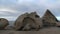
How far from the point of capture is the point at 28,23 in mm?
3445

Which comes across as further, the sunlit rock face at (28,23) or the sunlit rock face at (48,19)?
the sunlit rock face at (48,19)

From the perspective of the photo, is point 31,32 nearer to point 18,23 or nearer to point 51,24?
point 18,23

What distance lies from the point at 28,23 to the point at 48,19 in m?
0.65

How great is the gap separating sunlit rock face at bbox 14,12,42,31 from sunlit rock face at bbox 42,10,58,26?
0.99 ft

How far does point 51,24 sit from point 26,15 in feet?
2.26

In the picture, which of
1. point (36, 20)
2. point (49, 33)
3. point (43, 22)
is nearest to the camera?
point (49, 33)

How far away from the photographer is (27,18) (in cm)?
353

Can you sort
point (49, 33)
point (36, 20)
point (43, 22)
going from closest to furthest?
point (49, 33), point (36, 20), point (43, 22)

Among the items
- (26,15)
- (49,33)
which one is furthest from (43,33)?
(26,15)

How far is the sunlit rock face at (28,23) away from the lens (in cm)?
339

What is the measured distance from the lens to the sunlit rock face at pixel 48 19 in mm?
3851

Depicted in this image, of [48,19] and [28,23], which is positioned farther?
[48,19]

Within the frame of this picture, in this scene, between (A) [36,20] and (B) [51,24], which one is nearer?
(A) [36,20]

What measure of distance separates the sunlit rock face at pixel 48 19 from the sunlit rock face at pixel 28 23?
0.99 feet
